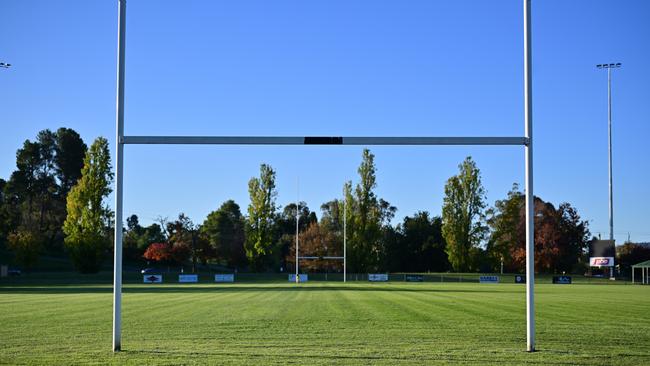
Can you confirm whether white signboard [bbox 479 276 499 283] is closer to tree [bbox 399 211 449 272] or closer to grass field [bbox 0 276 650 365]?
tree [bbox 399 211 449 272]

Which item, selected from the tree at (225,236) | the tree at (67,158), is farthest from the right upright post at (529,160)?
the tree at (67,158)

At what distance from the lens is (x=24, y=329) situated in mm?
15000

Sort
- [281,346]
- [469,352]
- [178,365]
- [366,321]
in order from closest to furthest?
[178,365] → [469,352] → [281,346] → [366,321]

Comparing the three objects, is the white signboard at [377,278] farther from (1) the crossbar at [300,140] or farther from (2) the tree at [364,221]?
(1) the crossbar at [300,140]

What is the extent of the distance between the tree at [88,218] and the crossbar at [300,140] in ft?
182

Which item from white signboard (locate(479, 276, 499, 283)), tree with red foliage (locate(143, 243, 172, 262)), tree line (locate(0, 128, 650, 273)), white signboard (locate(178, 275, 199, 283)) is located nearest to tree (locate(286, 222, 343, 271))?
tree line (locate(0, 128, 650, 273))

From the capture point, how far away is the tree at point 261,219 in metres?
74.5

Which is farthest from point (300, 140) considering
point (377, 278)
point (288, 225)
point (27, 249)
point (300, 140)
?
point (288, 225)

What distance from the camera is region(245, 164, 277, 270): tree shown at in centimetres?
7450

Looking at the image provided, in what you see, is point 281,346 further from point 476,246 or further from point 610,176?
point 476,246

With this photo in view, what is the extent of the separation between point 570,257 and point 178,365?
256 ft

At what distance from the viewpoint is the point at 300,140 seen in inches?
436

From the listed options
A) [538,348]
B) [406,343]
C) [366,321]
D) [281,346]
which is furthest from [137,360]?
[366,321]

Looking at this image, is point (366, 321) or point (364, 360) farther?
point (366, 321)
